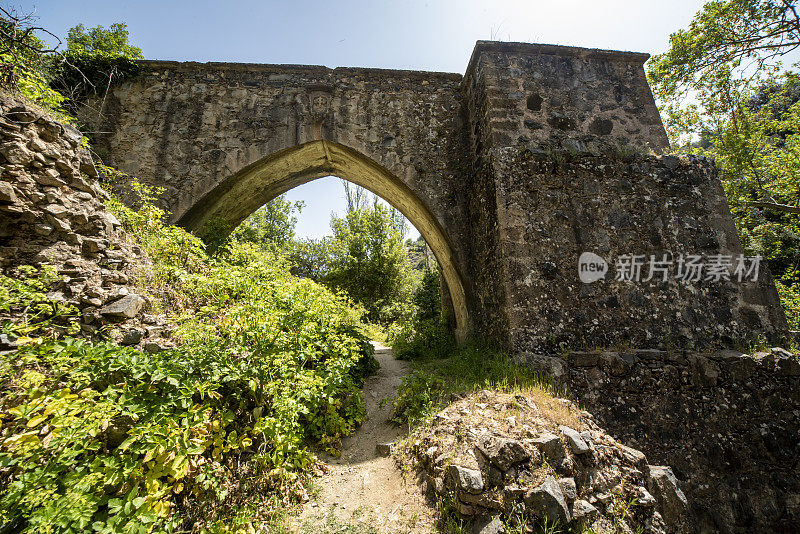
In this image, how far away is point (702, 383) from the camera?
3730 mm

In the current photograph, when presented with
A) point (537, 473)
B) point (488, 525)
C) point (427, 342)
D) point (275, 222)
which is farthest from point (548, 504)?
point (275, 222)

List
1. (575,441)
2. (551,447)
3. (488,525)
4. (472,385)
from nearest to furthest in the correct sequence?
(488,525) < (551,447) < (575,441) < (472,385)

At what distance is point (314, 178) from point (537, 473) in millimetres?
6521

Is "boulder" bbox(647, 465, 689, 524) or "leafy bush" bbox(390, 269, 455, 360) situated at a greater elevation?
"leafy bush" bbox(390, 269, 455, 360)

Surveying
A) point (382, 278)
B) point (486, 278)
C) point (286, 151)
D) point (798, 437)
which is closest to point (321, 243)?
point (382, 278)

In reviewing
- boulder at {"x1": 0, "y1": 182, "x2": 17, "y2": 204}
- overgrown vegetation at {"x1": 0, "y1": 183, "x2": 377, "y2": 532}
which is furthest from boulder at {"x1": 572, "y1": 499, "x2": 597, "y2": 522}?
boulder at {"x1": 0, "y1": 182, "x2": 17, "y2": 204}

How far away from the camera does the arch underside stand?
5824mm

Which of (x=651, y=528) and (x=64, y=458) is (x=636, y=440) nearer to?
(x=651, y=528)

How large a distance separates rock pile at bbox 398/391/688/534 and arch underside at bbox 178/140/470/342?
8.83 ft

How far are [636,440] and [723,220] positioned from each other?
3.37 metres

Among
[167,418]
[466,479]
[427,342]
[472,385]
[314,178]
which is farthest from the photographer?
[314,178]

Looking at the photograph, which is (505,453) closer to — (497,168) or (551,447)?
(551,447)

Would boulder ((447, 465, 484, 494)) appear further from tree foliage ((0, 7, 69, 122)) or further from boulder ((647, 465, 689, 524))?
tree foliage ((0, 7, 69, 122))

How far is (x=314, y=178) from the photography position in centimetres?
711
